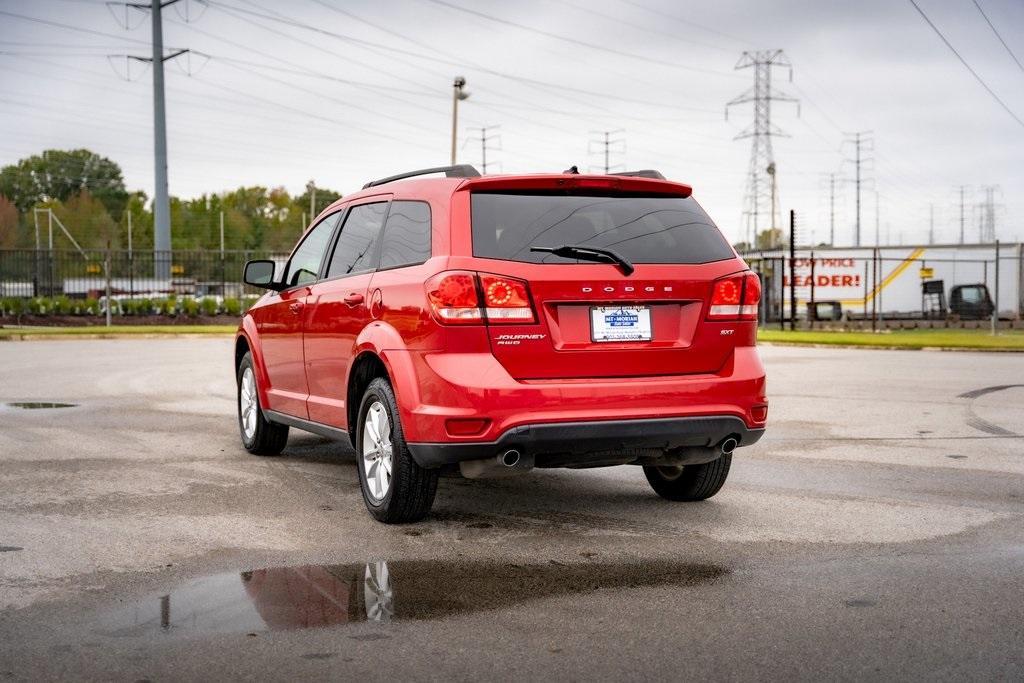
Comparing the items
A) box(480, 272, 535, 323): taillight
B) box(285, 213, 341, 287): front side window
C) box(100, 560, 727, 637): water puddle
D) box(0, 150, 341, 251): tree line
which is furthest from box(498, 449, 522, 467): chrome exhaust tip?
box(0, 150, 341, 251): tree line

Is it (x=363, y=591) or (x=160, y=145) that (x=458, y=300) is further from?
(x=160, y=145)

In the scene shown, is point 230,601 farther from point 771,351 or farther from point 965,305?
point 965,305

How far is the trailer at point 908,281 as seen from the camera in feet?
125

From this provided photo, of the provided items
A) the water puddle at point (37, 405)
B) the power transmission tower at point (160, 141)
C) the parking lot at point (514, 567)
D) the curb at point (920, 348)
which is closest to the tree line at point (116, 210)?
the power transmission tower at point (160, 141)

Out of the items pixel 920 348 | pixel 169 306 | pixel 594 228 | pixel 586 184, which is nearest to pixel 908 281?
pixel 920 348

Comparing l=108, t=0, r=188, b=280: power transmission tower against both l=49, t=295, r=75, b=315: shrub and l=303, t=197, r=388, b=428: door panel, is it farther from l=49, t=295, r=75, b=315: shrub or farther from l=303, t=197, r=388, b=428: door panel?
l=303, t=197, r=388, b=428: door panel

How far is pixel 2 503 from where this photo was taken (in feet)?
22.7

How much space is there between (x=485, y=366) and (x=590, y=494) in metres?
1.96

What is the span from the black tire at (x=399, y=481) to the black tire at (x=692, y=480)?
5.40 feet

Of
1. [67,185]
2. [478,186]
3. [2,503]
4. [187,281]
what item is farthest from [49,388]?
[67,185]

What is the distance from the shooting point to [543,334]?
228 inches

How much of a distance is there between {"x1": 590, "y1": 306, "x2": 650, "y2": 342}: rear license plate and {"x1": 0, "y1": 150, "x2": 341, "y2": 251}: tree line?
9975 cm

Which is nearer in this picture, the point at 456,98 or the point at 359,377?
the point at 359,377

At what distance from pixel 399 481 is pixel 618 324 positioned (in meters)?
1.44
